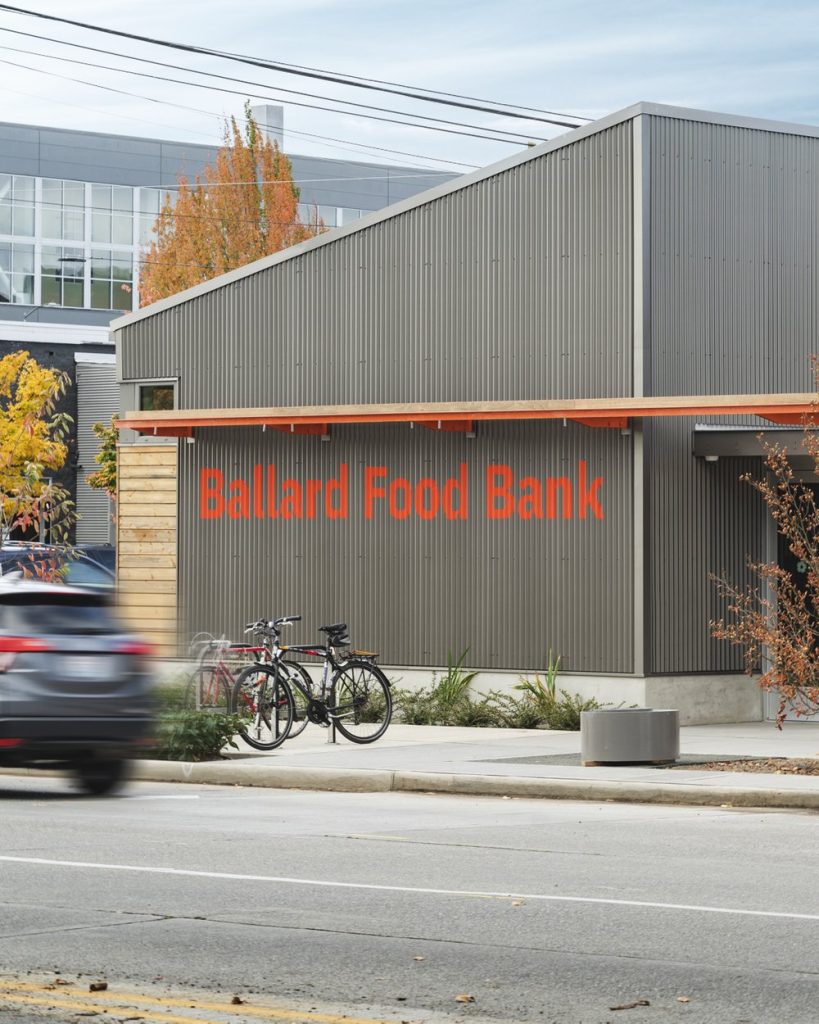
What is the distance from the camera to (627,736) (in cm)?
1745

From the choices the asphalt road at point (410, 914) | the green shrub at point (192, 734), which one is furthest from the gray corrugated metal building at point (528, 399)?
the asphalt road at point (410, 914)

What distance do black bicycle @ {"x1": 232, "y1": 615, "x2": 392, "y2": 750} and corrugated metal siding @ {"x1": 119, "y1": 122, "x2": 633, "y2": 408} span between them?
419cm

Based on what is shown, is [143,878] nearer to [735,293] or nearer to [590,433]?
[590,433]

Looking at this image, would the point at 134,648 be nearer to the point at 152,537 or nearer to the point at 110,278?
the point at 152,537

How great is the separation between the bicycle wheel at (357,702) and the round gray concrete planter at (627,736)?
3.20m

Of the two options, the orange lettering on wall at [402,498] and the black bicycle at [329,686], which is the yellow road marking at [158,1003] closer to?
the black bicycle at [329,686]

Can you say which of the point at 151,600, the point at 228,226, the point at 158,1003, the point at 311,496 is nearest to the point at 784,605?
the point at 311,496

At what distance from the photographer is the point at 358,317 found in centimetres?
2391

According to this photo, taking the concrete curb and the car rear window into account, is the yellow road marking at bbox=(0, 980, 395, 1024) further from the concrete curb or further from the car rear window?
the concrete curb

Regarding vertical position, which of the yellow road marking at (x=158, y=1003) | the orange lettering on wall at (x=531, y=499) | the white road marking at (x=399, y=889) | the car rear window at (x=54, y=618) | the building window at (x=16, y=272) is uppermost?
the building window at (x=16, y=272)

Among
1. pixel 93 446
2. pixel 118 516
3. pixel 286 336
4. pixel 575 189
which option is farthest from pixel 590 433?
pixel 93 446

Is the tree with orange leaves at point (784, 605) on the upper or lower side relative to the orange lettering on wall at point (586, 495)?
lower

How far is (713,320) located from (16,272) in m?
61.4

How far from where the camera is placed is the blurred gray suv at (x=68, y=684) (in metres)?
10.8
